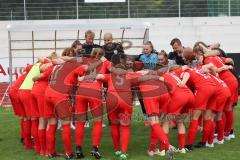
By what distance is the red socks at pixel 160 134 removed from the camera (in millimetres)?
8508

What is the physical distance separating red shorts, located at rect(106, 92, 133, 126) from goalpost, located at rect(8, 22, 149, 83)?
6.27 meters

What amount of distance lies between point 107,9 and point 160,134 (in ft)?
57.7

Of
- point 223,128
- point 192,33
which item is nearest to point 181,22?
point 192,33

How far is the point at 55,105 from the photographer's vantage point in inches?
349

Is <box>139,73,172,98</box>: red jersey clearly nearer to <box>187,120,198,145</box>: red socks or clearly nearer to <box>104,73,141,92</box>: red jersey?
<box>104,73,141,92</box>: red jersey

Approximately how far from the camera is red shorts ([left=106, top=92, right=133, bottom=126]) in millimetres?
8680

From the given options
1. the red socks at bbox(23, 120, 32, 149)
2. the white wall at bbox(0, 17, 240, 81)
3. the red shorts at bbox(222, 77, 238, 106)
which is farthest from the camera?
the white wall at bbox(0, 17, 240, 81)

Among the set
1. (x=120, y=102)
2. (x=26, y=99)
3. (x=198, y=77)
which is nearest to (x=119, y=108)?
(x=120, y=102)

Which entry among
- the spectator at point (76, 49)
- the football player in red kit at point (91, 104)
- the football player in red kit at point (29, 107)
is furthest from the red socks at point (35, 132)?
the spectator at point (76, 49)

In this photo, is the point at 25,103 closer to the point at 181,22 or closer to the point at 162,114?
the point at 162,114

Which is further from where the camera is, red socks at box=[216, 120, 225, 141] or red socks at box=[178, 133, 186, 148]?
red socks at box=[216, 120, 225, 141]

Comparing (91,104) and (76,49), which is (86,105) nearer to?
(91,104)

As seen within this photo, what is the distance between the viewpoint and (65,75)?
9016mm

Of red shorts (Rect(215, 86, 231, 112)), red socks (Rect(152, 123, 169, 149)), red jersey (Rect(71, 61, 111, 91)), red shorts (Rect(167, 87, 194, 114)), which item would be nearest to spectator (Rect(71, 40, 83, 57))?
red jersey (Rect(71, 61, 111, 91))
